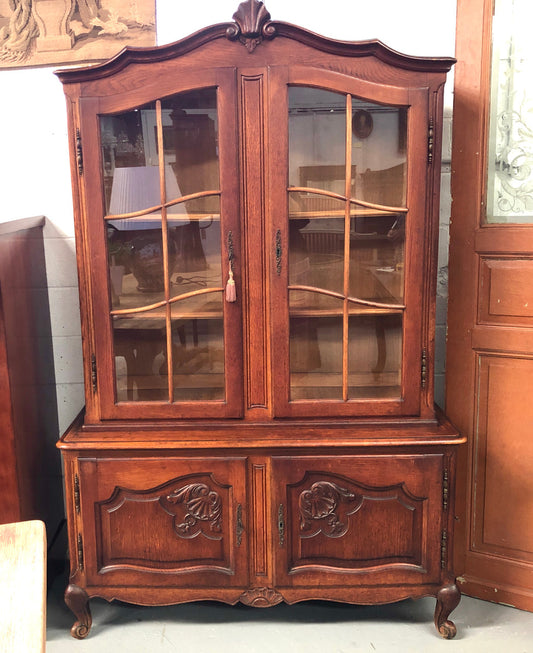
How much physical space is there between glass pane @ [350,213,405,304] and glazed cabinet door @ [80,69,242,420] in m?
0.34

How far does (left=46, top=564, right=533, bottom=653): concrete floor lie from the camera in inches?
70.9

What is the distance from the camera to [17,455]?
6.09ft

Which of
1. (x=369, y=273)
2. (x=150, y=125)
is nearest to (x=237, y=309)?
(x=369, y=273)

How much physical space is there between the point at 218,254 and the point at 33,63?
1010mm

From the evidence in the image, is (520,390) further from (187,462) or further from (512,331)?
(187,462)

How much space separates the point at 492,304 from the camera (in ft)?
6.32

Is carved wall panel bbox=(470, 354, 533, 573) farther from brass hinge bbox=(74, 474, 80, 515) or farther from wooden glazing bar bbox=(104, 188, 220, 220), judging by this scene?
brass hinge bbox=(74, 474, 80, 515)

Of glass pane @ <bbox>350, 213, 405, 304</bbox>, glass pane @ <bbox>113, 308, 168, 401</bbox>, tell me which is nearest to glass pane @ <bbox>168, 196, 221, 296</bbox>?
glass pane @ <bbox>113, 308, 168, 401</bbox>

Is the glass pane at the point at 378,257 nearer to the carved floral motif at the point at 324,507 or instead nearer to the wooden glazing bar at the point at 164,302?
the wooden glazing bar at the point at 164,302

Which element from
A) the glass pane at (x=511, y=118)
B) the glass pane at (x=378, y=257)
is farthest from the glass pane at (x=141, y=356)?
the glass pane at (x=511, y=118)

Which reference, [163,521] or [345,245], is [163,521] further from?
[345,245]

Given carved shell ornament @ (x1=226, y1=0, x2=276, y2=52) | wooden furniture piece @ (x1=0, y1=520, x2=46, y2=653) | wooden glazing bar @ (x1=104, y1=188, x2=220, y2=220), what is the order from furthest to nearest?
1. wooden glazing bar @ (x1=104, y1=188, x2=220, y2=220)
2. carved shell ornament @ (x1=226, y1=0, x2=276, y2=52)
3. wooden furniture piece @ (x1=0, y1=520, x2=46, y2=653)

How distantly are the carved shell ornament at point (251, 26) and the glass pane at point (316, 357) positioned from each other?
724 millimetres

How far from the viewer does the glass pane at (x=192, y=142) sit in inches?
65.7
